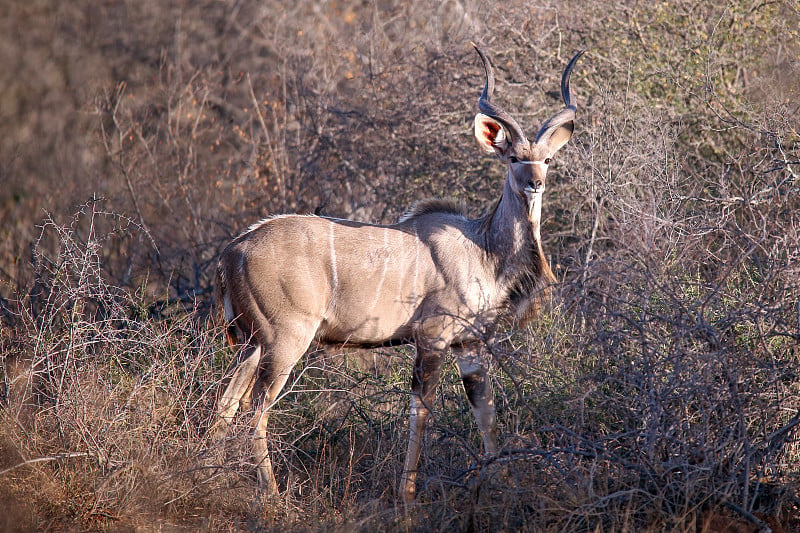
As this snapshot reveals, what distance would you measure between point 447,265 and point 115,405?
1569 mm

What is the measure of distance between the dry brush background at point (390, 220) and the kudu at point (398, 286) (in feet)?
0.69

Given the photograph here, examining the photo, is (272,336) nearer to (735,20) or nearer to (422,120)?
(422,120)

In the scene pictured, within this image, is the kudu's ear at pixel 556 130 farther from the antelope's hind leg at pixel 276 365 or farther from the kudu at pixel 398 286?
the antelope's hind leg at pixel 276 365

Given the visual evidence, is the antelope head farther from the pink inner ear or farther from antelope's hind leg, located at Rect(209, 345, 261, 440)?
antelope's hind leg, located at Rect(209, 345, 261, 440)

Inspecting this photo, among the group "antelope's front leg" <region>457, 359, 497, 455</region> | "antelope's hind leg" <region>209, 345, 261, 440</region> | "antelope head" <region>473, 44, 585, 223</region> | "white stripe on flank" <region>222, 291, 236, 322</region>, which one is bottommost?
"antelope's front leg" <region>457, 359, 497, 455</region>

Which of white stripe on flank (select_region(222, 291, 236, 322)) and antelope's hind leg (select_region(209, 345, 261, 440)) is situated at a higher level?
white stripe on flank (select_region(222, 291, 236, 322))

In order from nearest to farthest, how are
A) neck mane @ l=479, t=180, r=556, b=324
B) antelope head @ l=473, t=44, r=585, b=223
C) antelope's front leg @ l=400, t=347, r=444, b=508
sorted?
antelope's front leg @ l=400, t=347, r=444, b=508 < antelope head @ l=473, t=44, r=585, b=223 < neck mane @ l=479, t=180, r=556, b=324

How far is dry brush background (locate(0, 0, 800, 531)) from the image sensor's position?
3082 millimetres

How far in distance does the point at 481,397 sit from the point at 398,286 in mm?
649

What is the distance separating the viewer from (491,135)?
4211 millimetres

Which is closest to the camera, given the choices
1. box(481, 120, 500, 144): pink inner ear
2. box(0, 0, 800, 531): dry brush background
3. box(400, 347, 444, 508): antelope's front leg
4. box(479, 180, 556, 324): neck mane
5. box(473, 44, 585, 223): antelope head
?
box(0, 0, 800, 531): dry brush background

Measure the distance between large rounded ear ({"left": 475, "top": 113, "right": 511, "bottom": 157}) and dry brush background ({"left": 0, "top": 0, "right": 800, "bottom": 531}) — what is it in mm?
640

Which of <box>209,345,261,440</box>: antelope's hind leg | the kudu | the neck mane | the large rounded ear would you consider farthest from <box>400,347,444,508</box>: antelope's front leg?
the large rounded ear

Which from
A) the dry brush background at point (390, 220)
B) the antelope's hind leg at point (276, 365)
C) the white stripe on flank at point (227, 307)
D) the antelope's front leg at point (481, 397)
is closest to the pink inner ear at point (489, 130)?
the dry brush background at point (390, 220)
